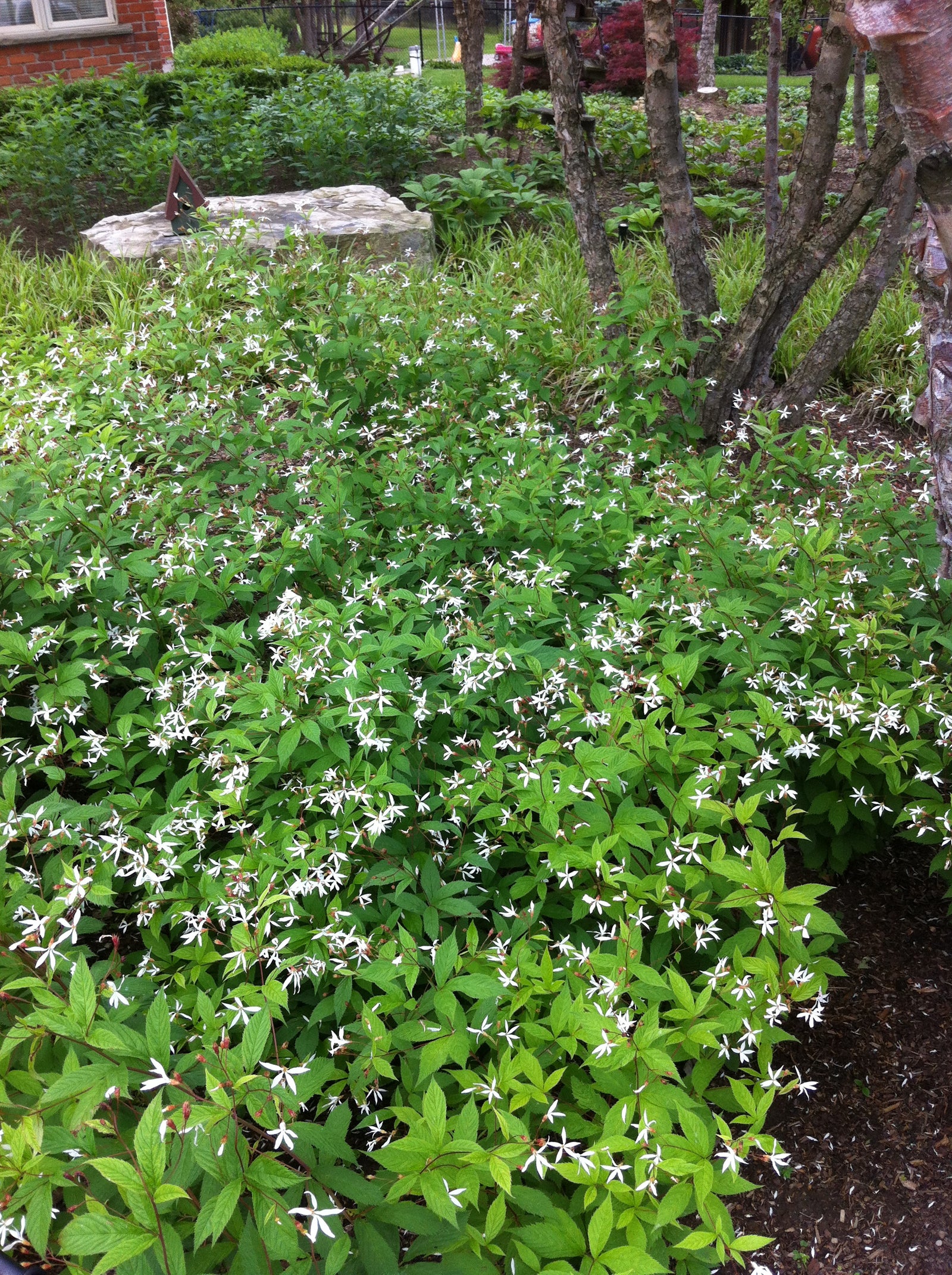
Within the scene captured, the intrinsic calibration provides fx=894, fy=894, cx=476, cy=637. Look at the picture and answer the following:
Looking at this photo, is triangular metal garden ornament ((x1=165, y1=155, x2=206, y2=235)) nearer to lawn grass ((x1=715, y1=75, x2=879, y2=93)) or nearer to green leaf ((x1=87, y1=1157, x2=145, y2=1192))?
green leaf ((x1=87, y1=1157, x2=145, y2=1192))

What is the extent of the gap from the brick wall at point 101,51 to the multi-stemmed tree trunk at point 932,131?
12195 mm

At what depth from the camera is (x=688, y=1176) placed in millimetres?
1421

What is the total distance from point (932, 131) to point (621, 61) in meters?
16.3

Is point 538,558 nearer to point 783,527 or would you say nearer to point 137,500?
point 783,527

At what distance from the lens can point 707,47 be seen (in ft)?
52.2

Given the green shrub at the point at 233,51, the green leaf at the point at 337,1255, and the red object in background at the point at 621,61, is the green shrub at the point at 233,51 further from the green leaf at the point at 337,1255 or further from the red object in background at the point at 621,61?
the green leaf at the point at 337,1255

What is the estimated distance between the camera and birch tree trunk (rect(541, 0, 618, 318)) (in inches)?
169

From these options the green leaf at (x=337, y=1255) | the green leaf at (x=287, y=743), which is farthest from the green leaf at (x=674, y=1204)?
the green leaf at (x=287, y=743)

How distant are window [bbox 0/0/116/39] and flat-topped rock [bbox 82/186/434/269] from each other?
6422 millimetres

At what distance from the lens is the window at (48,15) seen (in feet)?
36.8

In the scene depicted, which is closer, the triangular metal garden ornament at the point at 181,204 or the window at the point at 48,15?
the triangular metal garden ornament at the point at 181,204

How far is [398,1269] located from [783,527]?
1.96 metres

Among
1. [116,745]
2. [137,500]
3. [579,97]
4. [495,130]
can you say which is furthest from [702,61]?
[116,745]

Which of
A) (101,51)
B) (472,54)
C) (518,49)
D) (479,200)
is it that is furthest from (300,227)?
(101,51)
